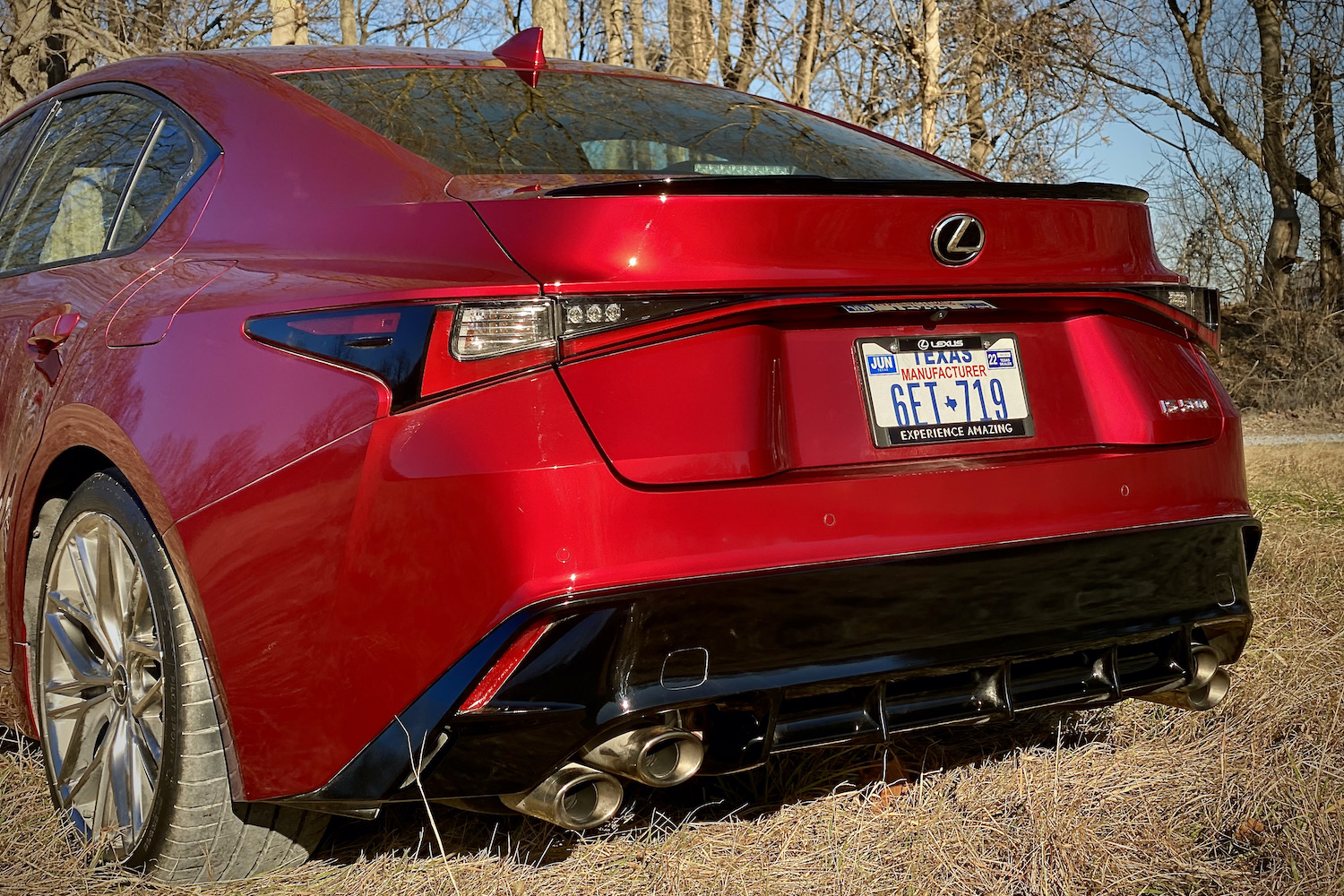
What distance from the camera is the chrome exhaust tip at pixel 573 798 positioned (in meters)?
1.95

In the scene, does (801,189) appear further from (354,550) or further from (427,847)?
(427,847)

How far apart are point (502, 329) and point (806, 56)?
972 centimetres

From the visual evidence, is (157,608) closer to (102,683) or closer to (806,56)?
(102,683)

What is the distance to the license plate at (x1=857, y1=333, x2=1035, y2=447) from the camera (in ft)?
6.72

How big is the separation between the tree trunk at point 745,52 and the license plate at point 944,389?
9624 mm

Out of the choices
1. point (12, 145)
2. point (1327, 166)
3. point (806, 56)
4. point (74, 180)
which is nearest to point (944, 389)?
point (74, 180)

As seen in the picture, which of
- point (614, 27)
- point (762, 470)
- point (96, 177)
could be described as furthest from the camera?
point (614, 27)

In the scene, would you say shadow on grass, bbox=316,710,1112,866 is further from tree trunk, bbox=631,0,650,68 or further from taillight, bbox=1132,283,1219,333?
tree trunk, bbox=631,0,650,68

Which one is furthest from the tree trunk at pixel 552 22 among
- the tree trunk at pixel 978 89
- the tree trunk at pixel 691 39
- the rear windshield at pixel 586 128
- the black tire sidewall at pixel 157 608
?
the black tire sidewall at pixel 157 608

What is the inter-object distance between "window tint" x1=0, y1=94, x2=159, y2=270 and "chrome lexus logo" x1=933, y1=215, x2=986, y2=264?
5.54 ft

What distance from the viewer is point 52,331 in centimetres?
263

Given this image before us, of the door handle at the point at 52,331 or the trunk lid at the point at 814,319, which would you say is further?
the door handle at the point at 52,331

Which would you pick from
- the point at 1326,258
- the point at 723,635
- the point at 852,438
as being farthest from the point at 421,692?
the point at 1326,258

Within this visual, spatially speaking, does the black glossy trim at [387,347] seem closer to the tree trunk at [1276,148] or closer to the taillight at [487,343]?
the taillight at [487,343]
